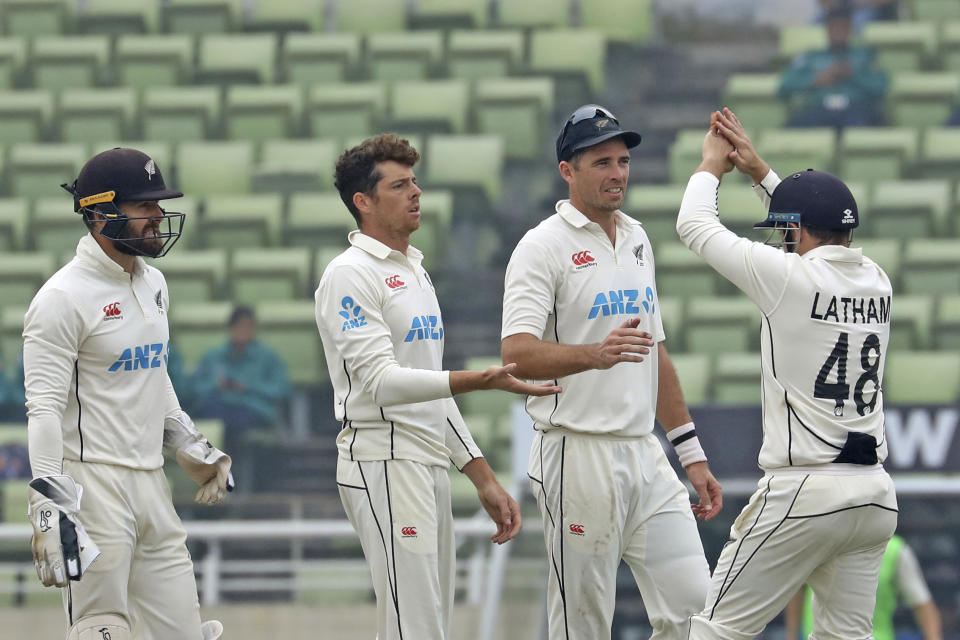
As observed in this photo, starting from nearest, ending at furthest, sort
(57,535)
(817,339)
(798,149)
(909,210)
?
(57,535), (817,339), (909,210), (798,149)

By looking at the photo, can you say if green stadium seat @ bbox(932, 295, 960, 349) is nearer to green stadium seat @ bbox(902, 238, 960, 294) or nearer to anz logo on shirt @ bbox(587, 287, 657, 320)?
green stadium seat @ bbox(902, 238, 960, 294)

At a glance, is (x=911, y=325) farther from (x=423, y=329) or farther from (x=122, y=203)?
(x=122, y=203)

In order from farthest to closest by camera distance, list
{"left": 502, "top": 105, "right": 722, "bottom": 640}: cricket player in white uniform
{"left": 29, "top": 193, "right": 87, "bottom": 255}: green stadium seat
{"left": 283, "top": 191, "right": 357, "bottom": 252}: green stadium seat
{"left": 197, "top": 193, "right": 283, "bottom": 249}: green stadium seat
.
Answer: {"left": 29, "top": 193, "right": 87, "bottom": 255}: green stadium seat → {"left": 197, "top": 193, "right": 283, "bottom": 249}: green stadium seat → {"left": 283, "top": 191, "right": 357, "bottom": 252}: green stadium seat → {"left": 502, "top": 105, "right": 722, "bottom": 640}: cricket player in white uniform

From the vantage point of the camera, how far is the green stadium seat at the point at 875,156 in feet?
35.9

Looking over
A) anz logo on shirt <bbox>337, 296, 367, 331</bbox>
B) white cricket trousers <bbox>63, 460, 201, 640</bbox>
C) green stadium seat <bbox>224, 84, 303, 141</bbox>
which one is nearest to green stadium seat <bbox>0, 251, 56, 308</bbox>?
green stadium seat <bbox>224, 84, 303, 141</bbox>

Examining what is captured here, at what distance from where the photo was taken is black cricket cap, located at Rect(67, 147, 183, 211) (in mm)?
4527

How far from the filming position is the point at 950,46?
12094 millimetres

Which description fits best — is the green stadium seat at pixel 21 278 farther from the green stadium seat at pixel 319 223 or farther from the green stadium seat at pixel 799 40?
the green stadium seat at pixel 799 40

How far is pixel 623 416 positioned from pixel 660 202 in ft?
20.0

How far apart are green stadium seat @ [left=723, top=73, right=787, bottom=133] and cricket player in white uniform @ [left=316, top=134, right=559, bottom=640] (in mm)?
7360

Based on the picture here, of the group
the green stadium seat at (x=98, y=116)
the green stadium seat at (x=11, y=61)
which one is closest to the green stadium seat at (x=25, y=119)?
the green stadium seat at (x=98, y=116)

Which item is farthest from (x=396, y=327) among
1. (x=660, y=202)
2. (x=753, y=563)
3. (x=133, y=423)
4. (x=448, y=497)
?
(x=660, y=202)

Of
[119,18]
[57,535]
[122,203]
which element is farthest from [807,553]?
[119,18]

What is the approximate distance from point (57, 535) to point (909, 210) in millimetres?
7794
